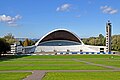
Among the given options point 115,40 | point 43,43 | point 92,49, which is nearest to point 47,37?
point 43,43

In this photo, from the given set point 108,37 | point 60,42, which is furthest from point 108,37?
point 60,42

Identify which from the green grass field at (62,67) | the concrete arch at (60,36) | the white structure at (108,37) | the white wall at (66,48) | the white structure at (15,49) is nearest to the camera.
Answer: the green grass field at (62,67)

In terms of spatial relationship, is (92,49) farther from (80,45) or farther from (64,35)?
(64,35)

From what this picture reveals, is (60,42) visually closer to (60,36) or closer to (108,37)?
(60,36)

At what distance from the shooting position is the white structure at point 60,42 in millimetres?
125506

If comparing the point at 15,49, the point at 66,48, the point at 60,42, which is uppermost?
the point at 60,42

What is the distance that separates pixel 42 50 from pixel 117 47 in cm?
3556

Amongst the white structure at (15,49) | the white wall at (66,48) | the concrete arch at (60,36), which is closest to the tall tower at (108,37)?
the white wall at (66,48)

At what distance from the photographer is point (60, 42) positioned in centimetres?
13350

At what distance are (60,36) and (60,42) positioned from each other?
10.7ft

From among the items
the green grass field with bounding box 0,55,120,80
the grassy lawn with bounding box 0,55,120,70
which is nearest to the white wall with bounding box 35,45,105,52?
the grassy lawn with bounding box 0,55,120,70

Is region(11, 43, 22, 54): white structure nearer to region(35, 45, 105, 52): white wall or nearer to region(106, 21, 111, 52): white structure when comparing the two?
region(35, 45, 105, 52): white wall

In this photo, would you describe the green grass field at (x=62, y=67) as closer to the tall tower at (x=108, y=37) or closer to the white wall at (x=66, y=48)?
the tall tower at (x=108, y=37)

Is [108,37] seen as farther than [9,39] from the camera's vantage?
No
